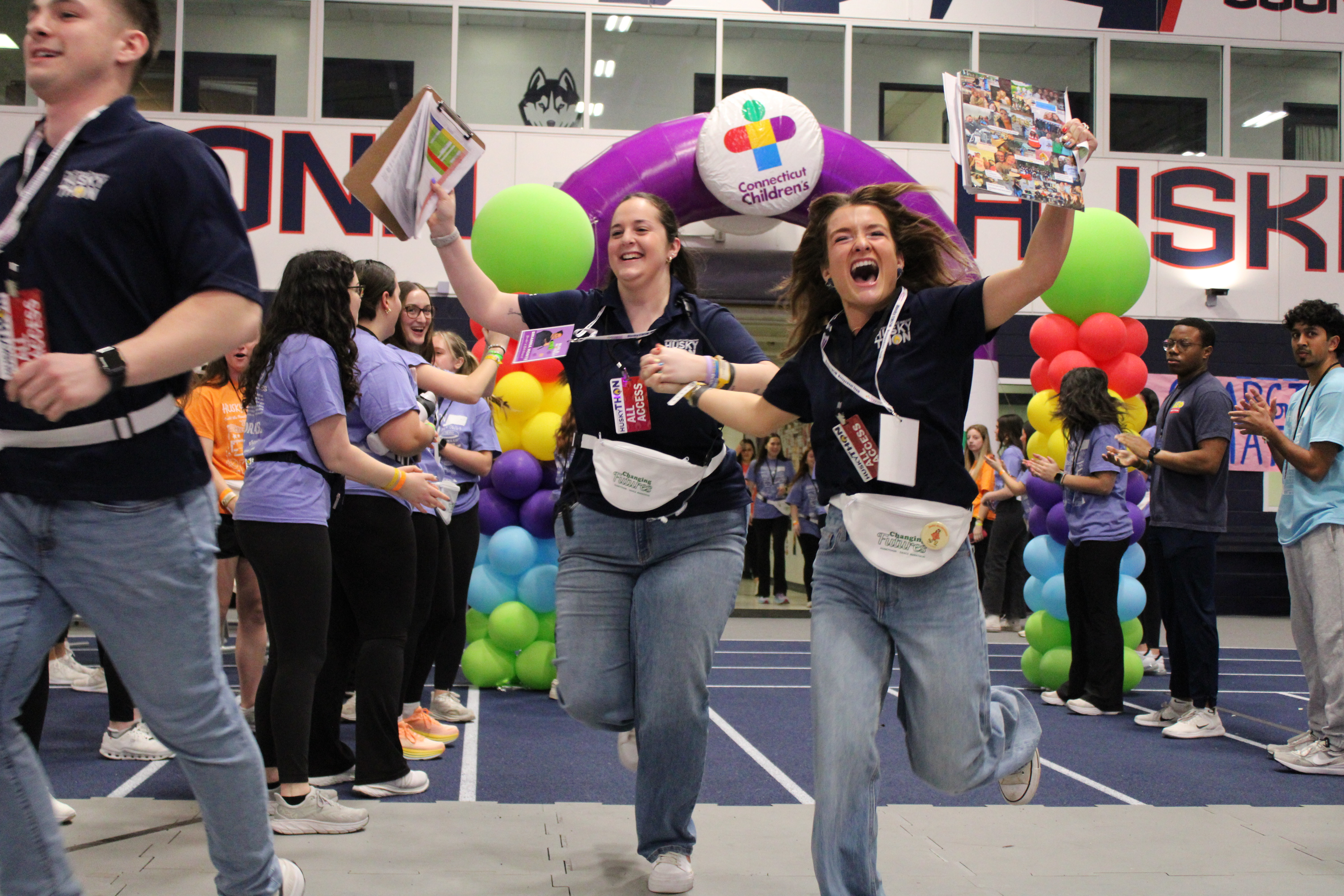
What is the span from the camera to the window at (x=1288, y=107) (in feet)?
40.9

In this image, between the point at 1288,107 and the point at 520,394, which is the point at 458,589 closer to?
the point at 520,394

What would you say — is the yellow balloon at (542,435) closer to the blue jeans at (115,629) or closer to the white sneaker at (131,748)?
the white sneaker at (131,748)

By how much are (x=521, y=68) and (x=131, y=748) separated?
8950 millimetres

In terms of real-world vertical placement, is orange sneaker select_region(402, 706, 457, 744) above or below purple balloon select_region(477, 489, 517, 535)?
below

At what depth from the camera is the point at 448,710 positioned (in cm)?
534

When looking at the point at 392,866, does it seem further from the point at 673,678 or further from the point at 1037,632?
the point at 1037,632

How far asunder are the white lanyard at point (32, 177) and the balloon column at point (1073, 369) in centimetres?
503

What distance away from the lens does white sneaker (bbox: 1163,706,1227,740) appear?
5297 mm

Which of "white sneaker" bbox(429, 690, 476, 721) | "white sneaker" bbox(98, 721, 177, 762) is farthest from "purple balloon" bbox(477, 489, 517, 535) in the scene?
"white sneaker" bbox(98, 721, 177, 762)

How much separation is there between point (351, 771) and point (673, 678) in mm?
1766

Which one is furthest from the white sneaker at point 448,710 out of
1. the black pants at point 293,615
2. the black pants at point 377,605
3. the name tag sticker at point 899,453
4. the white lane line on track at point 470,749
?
the name tag sticker at point 899,453

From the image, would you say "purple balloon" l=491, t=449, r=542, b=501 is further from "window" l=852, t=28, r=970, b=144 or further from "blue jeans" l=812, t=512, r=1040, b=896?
"window" l=852, t=28, r=970, b=144

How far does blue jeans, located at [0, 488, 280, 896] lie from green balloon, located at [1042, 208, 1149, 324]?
16.7 feet

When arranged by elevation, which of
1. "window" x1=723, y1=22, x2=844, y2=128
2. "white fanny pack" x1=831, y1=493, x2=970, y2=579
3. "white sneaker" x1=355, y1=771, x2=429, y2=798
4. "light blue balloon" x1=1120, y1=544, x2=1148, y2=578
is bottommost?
"white sneaker" x1=355, y1=771, x2=429, y2=798
